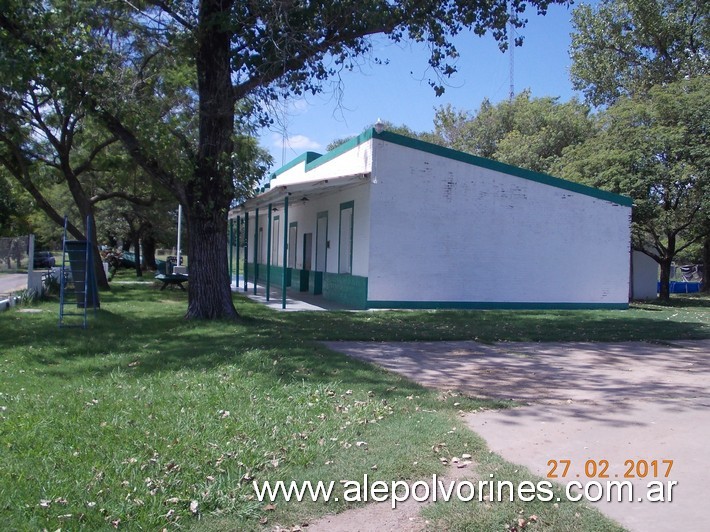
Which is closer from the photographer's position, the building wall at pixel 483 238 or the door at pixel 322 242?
the building wall at pixel 483 238

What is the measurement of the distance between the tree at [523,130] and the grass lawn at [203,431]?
2684 centimetres

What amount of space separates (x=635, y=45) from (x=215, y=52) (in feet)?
87.9

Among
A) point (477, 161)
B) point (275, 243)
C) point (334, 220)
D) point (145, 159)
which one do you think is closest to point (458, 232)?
point (477, 161)

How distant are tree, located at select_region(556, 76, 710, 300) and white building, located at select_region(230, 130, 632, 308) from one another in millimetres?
4768

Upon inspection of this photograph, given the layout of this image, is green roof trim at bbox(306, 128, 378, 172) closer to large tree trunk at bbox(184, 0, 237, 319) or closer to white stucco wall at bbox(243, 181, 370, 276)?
white stucco wall at bbox(243, 181, 370, 276)

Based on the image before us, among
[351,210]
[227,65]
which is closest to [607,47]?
[351,210]

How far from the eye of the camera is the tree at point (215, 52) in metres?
12.2

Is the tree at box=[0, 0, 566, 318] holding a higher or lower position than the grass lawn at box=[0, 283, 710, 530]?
higher

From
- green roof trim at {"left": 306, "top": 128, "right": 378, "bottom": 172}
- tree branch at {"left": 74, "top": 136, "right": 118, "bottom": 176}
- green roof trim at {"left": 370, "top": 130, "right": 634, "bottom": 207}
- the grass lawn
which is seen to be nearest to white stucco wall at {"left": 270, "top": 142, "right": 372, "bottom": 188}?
green roof trim at {"left": 306, "top": 128, "right": 378, "bottom": 172}

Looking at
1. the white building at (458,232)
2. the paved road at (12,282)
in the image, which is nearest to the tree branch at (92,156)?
the paved road at (12,282)

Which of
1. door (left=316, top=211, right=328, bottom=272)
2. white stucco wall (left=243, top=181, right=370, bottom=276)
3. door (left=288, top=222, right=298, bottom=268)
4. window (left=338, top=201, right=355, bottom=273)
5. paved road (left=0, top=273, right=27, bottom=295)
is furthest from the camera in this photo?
door (left=288, top=222, right=298, bottom=268)

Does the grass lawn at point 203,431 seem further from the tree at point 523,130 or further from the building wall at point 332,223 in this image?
the tree at point 523,130

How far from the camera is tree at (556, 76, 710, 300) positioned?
2377 centimetres

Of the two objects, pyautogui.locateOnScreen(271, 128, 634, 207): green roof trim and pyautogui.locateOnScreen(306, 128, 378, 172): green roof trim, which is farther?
pyautogui.locateOnScreen(306, 128, 378, 172): green roof trim
